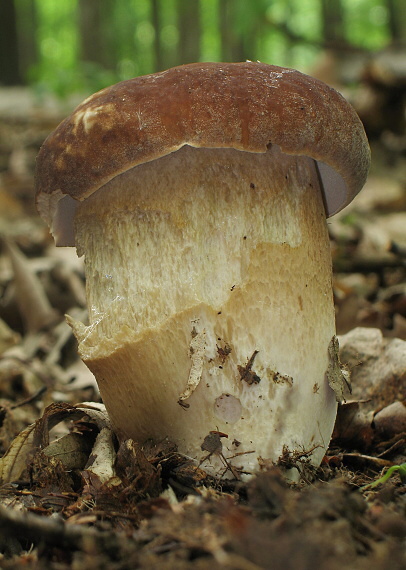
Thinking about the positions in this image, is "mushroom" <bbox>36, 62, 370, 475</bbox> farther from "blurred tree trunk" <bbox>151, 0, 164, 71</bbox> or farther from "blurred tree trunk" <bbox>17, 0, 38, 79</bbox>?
"blurred tree trunk" <bbox>17, 0, 38, 79</bbox>

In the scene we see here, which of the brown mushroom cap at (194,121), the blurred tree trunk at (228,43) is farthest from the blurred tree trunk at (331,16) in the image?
the brown mushroom cap at (194,121)

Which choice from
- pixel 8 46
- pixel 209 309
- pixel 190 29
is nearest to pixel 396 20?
pixel 190 29

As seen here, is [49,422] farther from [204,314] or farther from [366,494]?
[366,494]

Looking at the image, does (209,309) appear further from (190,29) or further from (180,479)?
(190,29)

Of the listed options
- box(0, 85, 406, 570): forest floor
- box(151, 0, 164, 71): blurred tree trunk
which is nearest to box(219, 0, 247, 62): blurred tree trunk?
box(151, 0, 164, 71): blurred tree trunk

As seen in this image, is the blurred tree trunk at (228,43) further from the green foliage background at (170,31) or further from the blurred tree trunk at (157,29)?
the blurred tree trunk at (157,29)

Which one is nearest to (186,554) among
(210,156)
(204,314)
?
(204,314)

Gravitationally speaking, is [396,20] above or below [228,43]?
above
